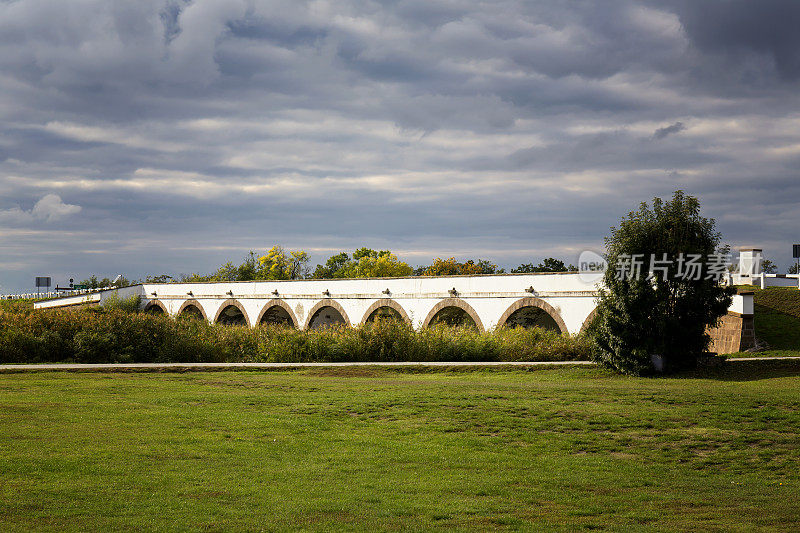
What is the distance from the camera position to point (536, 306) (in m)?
23.1

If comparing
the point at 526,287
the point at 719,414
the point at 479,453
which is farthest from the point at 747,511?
the point at 526,287

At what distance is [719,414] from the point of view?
32.4 feet

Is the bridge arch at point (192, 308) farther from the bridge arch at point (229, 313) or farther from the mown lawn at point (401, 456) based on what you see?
the mown lawn at point (401, 456)

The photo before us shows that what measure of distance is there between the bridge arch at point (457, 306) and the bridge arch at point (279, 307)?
9.59 m

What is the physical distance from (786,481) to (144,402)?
9.11 m

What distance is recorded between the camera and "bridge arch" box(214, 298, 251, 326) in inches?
1483

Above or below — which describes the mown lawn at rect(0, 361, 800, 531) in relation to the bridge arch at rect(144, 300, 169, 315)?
below

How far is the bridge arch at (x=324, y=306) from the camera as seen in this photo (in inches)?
1216

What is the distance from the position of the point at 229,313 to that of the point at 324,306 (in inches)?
389

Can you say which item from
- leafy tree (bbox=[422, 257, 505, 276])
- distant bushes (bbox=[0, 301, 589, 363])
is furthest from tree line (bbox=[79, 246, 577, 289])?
distant bushes (bbox=[0, 301, 589, 363])

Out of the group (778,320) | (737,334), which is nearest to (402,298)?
(737,334)

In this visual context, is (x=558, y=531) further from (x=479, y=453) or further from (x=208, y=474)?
(x=208, y=474)

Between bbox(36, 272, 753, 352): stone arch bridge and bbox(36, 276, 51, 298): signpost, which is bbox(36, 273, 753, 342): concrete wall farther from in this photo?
bbox(36, 276, 51, 298): signpost

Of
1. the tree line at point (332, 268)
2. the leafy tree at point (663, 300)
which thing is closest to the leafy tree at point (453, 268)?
the tree line at point (332, 268)
